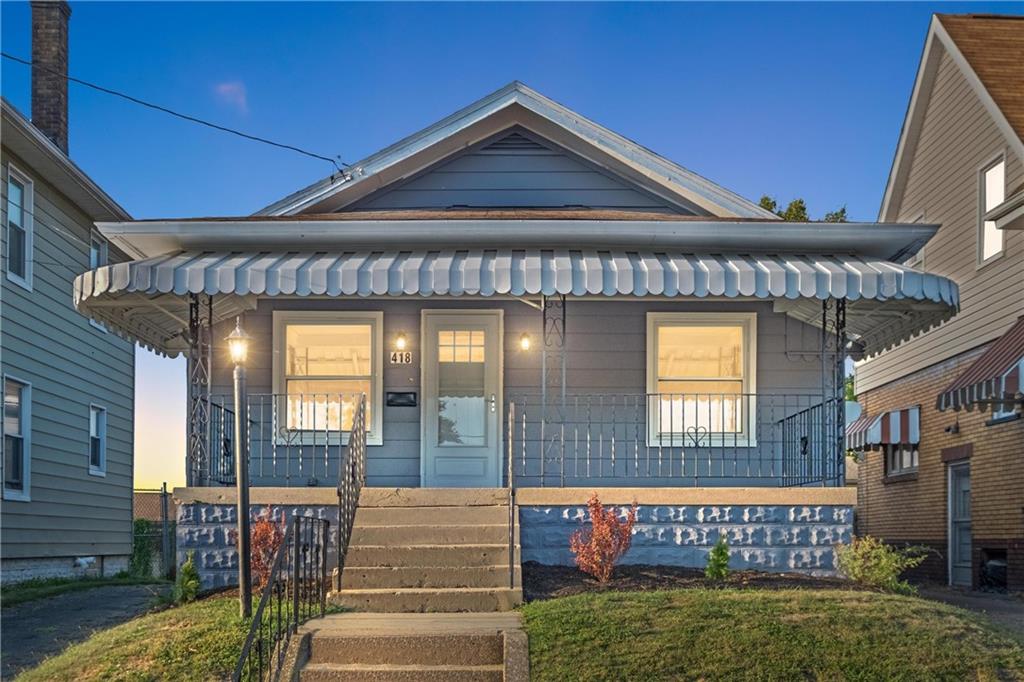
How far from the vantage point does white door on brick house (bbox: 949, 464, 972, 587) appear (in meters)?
17.8

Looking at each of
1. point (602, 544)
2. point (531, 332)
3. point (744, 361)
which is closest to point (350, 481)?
point (602, 544)

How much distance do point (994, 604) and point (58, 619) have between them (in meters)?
10.2

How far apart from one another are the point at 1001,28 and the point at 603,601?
44.7 ft

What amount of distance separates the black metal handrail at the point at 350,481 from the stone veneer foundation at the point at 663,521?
302 millimetres

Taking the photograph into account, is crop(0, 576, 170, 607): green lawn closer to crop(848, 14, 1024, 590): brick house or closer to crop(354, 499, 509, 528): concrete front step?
crop(354, 499, 509, 528): concrete front step

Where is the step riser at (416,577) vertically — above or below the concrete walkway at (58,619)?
above

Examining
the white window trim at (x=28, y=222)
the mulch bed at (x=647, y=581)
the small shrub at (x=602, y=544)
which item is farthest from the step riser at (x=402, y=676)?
the white window trim at (x=28, y=222)

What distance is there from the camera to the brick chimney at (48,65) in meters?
19.0

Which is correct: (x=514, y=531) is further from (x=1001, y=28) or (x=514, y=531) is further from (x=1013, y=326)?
(x=1001, y=28)

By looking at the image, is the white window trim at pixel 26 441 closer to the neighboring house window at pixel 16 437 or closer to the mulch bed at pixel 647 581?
the neighboring house window at pixel 16 437

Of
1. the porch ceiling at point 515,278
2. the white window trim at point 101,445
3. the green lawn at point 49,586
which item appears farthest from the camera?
the white window trim at point 101,445

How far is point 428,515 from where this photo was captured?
11.2 metres

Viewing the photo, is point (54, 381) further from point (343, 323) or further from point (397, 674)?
point (397, 674)

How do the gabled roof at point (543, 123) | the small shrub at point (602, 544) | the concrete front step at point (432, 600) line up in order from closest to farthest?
the concrete front step at point (432, 600), the small shrub at point (602, 544), the gabled roof at point (543, 123)
